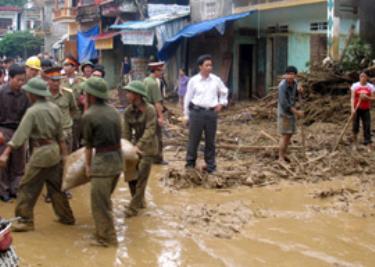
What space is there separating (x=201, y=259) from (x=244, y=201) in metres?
2.17

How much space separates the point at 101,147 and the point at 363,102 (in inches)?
266

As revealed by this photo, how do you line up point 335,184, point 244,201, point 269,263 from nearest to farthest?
point 269,263 → point 244,201 → point 335,184

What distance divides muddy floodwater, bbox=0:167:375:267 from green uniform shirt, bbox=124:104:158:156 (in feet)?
2.85

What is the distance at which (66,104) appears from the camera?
7.23 m

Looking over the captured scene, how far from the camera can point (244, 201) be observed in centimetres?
699

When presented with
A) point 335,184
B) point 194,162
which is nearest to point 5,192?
point 194,162

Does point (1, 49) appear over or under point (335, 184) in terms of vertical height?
over

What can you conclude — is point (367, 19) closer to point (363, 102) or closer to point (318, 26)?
point (318, 26)

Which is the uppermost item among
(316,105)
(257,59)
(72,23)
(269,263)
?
(72,23)

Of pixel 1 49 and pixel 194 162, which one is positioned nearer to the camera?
pixel 194 162

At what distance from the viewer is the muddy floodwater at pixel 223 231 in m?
4.96

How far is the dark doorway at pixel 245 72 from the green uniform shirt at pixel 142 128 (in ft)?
45.3

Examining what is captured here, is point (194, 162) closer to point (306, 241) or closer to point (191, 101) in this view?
point (191, 101)

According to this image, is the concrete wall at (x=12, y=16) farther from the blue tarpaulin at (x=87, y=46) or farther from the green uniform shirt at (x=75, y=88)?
the green uniform shirt at (x=75, y=88)
